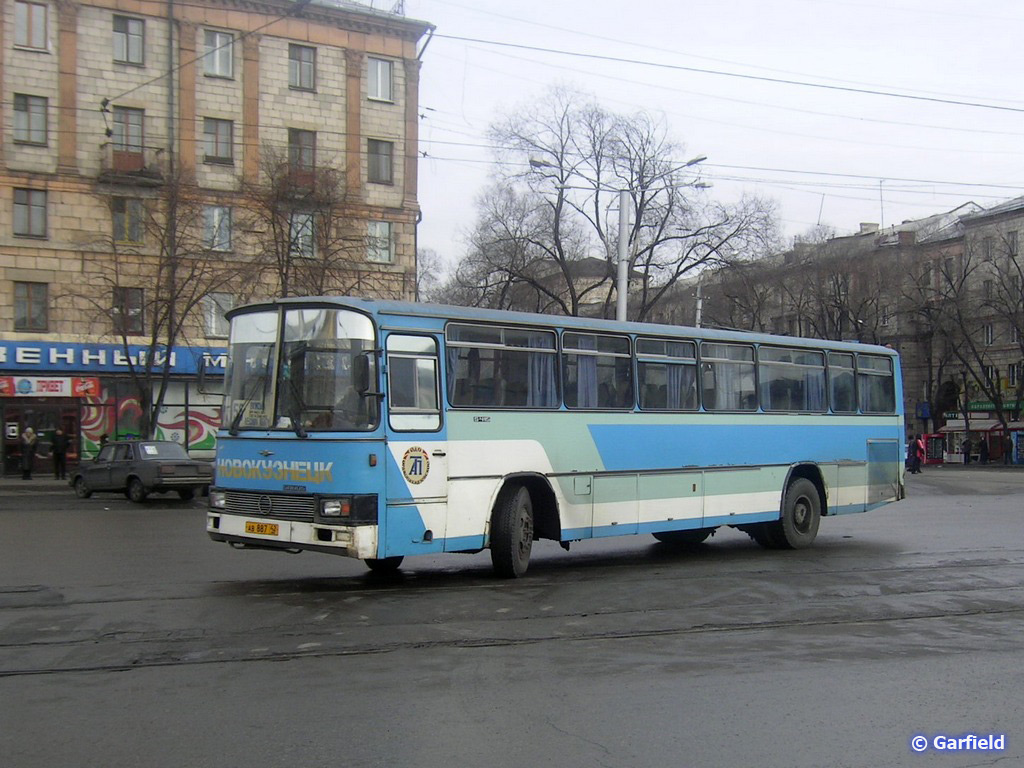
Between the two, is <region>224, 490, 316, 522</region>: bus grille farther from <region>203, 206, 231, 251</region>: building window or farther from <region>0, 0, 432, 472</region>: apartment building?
<region>203, 206, 231, 251</region>: building window

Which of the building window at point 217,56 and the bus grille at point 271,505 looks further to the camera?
the building window at point 217,56

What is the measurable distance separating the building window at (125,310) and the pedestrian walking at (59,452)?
13.3 feet

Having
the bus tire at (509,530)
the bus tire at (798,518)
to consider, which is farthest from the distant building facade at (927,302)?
the bus tire at (509,530)

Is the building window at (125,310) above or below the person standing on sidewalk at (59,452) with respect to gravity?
above

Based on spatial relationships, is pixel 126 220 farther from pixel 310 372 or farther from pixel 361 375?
pixel 361 375

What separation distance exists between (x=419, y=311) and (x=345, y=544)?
98.3 inches

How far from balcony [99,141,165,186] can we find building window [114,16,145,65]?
3.13m

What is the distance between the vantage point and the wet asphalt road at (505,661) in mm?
5680

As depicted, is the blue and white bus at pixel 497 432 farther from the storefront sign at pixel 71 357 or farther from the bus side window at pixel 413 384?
the storefront sign at pixel 71 357

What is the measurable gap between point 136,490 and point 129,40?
19.5m

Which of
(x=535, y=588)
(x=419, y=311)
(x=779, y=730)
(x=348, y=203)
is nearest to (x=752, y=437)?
(x=535, y=588)

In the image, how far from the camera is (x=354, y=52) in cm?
4181

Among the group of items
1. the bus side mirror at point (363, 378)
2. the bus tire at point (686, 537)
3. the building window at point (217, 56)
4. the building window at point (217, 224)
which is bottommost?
the bus tire at point (686, 537)

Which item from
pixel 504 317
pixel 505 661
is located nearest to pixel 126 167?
pixel 504 317
